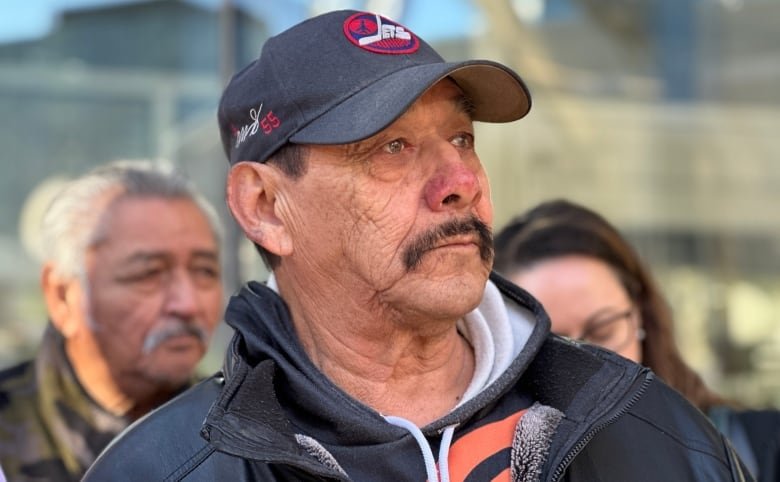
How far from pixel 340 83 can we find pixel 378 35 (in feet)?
Answer: 0.41

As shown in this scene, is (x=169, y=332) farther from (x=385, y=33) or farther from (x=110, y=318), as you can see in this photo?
(x=385, y=33)

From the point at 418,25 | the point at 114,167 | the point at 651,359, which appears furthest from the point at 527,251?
the point at 418,25

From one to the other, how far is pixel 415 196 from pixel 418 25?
11.7 feet

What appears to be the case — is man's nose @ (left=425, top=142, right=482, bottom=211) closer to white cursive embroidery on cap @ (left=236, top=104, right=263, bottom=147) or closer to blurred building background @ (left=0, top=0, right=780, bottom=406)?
white cursive embroidery on cap @ (left=236, top=104, right=263, bottom=147)

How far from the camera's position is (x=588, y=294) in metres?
2.83

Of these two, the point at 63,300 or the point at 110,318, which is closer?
the point at 110,318

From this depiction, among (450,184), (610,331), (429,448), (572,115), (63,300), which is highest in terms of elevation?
(450,184)

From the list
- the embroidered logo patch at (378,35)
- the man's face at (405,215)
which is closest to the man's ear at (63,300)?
the man's face at (405,215)

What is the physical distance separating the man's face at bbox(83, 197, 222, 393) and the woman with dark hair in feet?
2.65

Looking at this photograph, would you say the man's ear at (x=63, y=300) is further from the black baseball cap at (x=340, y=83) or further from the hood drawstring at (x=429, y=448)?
the hood drawstring at (x=429, y=448)

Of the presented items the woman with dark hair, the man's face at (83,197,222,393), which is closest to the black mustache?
the woman with dark hair

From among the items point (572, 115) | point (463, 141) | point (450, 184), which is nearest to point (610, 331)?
point (463, 141)

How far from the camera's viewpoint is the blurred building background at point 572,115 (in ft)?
16.8

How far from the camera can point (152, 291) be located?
116 inches
